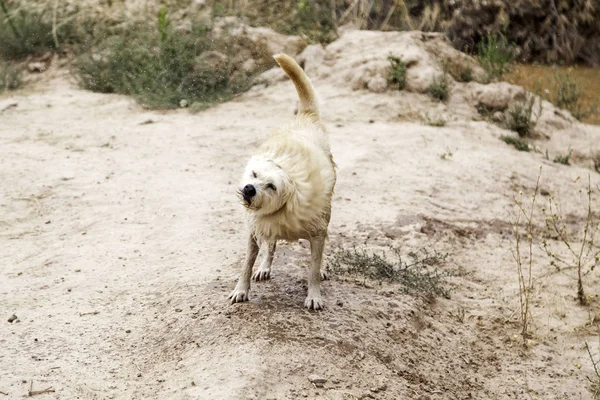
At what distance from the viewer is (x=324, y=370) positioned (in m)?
3.47

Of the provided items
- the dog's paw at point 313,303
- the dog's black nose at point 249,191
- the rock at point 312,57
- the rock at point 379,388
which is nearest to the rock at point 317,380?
the rock at point 379,388

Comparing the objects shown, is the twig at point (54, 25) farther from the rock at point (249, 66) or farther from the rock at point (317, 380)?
the rock at point (317, 380)

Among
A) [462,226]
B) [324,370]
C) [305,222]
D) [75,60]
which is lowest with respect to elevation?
[75,60]

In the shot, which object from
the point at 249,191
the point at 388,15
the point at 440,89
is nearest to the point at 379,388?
the point at 249,191

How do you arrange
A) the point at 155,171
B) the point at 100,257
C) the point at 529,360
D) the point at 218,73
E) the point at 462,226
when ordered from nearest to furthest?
1. the point at 529,360
2. the point at 100,257
3. the point at 462,226
4. the point at 155,171
5. the point at 218,73

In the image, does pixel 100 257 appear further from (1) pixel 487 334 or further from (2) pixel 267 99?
(2) pixel 267 99

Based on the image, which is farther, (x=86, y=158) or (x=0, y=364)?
(x=86, y=158)

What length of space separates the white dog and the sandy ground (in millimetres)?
316

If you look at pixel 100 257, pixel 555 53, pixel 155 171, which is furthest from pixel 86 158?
pixel 555 53

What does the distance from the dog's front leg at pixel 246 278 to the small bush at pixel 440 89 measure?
4.78 meters

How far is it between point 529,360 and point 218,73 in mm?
5575

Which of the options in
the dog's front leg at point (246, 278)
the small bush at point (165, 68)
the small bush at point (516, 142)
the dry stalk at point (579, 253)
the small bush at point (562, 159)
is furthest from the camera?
the small bush at point (165, 68)

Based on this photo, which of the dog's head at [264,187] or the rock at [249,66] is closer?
the dog's head at [264,187]

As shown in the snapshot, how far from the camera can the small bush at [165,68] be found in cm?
826
